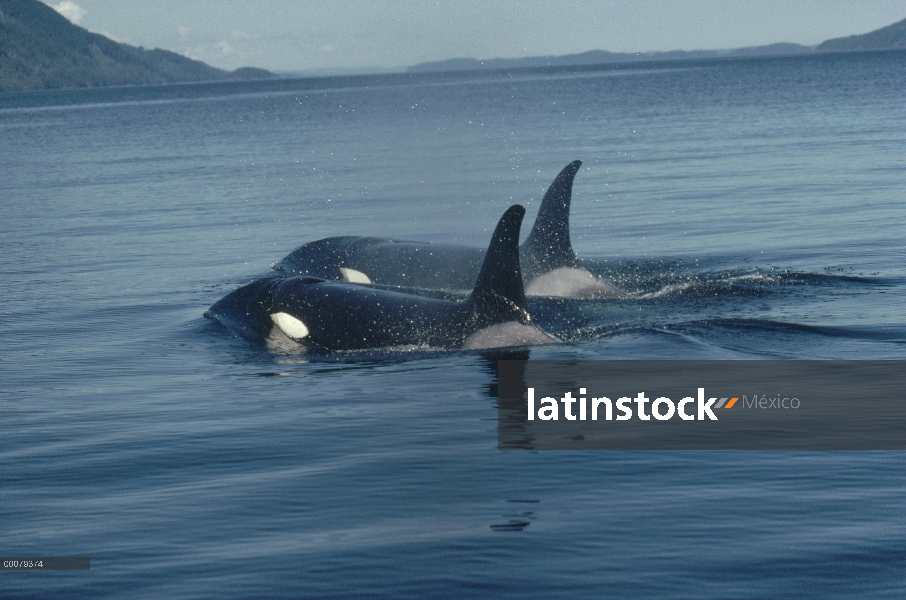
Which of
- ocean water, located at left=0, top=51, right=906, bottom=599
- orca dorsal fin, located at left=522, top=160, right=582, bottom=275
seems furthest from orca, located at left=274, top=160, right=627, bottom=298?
ocean water, located at left=0, top=51, right=906, bottom=599

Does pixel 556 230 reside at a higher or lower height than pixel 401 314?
higher

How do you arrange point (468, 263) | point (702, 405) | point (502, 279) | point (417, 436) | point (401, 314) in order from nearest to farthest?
point (417, 436) → point (702, 405) → point (502, 279) → point (401, 314) → point (468, 263)

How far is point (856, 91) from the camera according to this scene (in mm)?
80125

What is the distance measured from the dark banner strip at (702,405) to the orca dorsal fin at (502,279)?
1.73ft

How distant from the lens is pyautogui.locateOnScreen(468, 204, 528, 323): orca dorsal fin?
9.71 metres

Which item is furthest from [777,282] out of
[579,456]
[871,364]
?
[579,456]

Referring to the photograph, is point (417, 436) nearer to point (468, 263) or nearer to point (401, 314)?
point (401, 314)

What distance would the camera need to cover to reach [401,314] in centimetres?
1083

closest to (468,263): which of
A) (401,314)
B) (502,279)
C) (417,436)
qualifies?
(401,314)

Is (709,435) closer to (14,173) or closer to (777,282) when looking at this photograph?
(777,282)

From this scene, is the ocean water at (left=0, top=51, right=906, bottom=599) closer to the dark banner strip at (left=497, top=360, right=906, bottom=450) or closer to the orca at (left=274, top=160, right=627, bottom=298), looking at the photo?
the dark banner strip at (left=497, top=360, right=906, bottom=450)

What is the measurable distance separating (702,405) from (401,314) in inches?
133

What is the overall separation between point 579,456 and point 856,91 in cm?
8043

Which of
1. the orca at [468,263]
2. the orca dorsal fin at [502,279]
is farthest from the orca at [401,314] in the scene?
the orca at [468,263]
